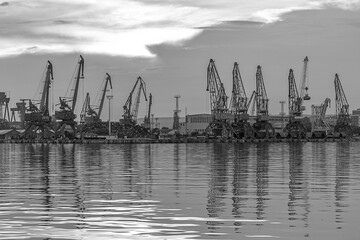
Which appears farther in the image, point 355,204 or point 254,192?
point 254,192

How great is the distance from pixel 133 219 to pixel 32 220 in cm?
317

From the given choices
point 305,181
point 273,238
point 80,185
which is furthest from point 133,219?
point 305,181

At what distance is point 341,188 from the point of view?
36.2 m

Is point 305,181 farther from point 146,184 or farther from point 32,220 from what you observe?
point 32,220

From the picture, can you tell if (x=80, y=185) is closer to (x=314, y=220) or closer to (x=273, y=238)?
(x=314, y=220)

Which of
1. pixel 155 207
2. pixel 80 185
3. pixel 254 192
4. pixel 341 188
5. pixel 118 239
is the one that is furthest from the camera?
pixel 80 185

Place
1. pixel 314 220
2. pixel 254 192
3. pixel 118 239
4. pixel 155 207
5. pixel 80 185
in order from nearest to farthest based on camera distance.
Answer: pixel 118 239
pixel 314 220
pixel 155 207
pixel 254 192
pixel 80 185

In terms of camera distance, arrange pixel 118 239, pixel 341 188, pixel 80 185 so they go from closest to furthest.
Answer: pixel 118 239 < pixel 341 188 < pixel 80 185

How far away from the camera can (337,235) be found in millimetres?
20828

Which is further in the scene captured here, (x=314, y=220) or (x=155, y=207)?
(x=155, y=207)

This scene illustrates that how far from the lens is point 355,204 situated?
28.6m

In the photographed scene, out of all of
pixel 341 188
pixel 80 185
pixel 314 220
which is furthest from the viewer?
pixel 80 185

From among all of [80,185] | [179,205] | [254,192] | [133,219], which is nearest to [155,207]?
[179,205]

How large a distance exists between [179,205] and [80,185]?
11.4 meters
